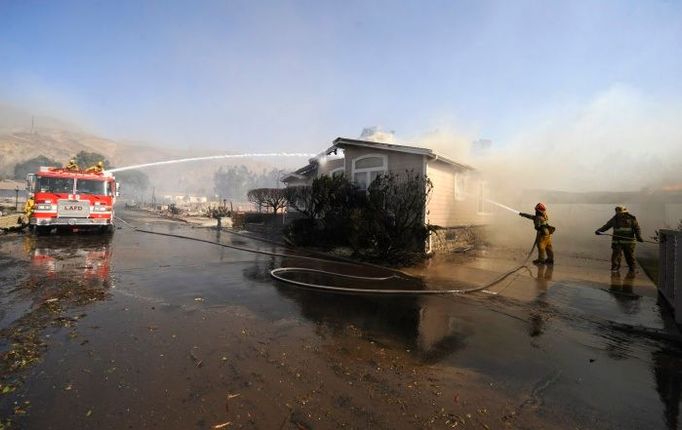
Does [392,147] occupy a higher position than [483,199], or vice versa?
[392,147]

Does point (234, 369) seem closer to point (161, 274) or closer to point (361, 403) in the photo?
point (361, 403)

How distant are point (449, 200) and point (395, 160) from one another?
344cm

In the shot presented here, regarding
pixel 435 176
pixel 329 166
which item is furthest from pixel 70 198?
pixel 435 176

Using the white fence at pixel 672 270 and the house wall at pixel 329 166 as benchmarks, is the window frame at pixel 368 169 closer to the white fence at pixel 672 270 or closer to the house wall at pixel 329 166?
the house wall at pixel 329 166

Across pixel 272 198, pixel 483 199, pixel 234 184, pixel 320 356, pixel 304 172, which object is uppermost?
pixel 234 184

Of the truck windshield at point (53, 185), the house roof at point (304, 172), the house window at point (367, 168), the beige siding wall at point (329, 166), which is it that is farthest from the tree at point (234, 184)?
the house window at point (367, 168)

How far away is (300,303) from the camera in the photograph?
632 centimetres

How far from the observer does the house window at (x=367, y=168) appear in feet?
46.9

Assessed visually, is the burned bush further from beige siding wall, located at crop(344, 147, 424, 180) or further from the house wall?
the house wall

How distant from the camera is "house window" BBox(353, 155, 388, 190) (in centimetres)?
1430

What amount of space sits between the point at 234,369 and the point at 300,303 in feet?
8.79

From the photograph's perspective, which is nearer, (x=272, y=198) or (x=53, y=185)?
(x=53, y=185)

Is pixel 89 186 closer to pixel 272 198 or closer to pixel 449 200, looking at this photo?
pixel 272 198

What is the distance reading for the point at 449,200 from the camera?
15.4 m
